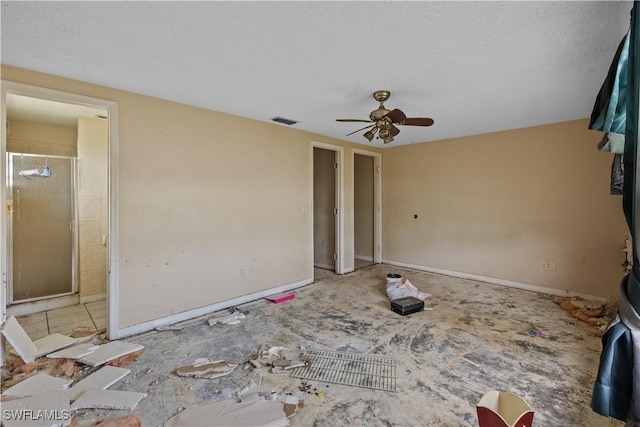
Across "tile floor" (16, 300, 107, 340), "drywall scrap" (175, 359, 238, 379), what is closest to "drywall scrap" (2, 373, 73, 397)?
"drywall scrap" (175, 359, 238, 379)

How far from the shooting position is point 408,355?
7.80 feet

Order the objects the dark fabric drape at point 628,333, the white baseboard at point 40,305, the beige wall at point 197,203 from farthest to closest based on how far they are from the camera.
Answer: the white baseboard at point 40,305
the beige wall at point 197,203
the dark fabric drape at point 628,333

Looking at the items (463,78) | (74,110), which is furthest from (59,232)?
(463,78)

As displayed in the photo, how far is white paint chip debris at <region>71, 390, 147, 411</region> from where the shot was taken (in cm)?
177

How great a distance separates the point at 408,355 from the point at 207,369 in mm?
1596

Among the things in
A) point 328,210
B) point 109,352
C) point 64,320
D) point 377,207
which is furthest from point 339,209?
point 64,320

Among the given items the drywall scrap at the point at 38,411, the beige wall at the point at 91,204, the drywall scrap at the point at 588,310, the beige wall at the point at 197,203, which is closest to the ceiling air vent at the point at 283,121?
the beige wall at the point at 197,203

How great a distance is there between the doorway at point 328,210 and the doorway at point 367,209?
1.98ft

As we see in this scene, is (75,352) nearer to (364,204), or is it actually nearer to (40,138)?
(40,138)

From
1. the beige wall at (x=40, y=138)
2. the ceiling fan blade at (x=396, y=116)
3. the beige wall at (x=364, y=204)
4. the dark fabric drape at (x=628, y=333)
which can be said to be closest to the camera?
the dark fabric drape at (x=628, y=333)

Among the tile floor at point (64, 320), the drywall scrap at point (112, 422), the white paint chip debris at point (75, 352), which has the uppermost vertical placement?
the white paint chip debris at point (75, 352)

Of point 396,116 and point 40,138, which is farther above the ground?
point 40,138

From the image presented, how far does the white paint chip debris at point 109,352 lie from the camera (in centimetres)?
223

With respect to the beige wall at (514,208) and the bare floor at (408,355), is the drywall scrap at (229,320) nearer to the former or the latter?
the bare floor at (408,355)
